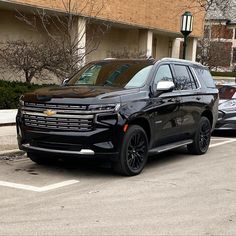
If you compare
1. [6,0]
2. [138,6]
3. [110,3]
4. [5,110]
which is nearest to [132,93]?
[5,110]

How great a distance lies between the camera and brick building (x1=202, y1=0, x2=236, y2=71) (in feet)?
121

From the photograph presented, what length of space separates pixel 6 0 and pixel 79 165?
10.0 meters

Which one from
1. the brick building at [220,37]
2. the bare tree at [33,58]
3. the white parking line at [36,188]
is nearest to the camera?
the white parking line at [36,188]

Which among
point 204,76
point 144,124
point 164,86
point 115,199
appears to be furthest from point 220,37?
point 115,199

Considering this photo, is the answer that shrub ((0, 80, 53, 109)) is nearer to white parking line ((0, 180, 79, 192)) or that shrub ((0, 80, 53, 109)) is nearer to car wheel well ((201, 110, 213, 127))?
car wheel well ((201, 110, 213, 127))

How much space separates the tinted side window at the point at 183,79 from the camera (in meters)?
9.21

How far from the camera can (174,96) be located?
877 centimetres

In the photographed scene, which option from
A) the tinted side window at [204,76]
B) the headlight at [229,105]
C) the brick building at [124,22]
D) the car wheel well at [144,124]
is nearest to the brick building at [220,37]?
the brick building at [124,22]

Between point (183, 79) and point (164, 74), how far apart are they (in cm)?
81

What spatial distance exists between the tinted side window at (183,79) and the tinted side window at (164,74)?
0.86 ft

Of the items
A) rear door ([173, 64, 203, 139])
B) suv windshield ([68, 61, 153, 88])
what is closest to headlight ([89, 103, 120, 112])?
suv windshield ([68, 61, 153, 88])

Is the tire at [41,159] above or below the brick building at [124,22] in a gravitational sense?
below

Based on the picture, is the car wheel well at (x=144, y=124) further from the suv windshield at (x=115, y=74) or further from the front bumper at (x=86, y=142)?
the suv windshield at (x=115, y=74)

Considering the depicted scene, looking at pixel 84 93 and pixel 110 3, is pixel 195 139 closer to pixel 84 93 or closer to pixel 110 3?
pixel 84 93
